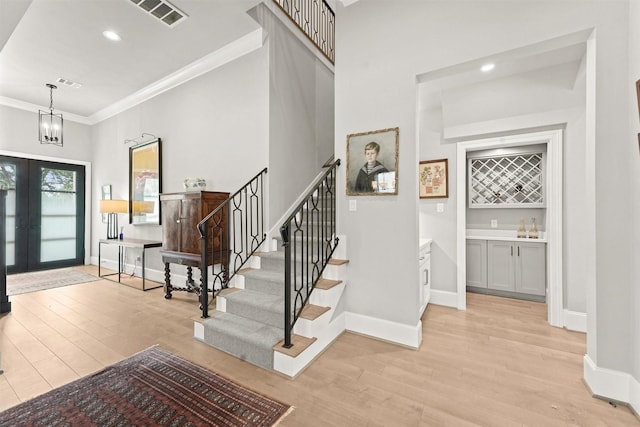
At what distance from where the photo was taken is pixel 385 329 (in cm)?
253

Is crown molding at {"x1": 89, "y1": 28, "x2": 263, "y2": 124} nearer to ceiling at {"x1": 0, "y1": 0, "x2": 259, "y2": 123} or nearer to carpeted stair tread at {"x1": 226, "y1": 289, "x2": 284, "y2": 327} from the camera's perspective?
ceiling at {"x1": 0, "y1": 0, "x2": 259, "y2": 123}

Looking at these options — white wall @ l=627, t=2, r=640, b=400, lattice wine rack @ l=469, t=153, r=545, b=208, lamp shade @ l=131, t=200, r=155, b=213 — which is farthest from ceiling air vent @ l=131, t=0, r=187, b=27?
lattice wine rack @ l=469, t=153, r=545, b=208

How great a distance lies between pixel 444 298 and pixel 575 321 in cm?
127

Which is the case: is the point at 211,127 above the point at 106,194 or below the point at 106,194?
above

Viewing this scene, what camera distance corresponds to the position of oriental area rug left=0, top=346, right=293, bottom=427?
1551 mm

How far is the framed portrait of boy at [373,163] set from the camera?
8.29 ft

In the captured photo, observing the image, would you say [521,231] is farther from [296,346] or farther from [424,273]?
[296,346]

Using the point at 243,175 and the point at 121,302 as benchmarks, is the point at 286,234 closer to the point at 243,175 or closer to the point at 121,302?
the point at 243,175

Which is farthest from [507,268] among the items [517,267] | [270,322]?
[270,322]

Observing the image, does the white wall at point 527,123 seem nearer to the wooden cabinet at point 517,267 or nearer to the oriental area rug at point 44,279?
the wooden cabinet at point 517,267

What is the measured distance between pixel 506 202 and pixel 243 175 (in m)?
3.86

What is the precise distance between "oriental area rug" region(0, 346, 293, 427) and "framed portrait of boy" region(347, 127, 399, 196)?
1.89m

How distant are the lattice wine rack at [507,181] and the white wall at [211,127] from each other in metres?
3.30

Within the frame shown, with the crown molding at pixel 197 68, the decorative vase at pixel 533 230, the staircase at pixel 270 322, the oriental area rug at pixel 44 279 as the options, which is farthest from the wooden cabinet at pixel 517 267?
the oriental area rug at pixel 44 279
